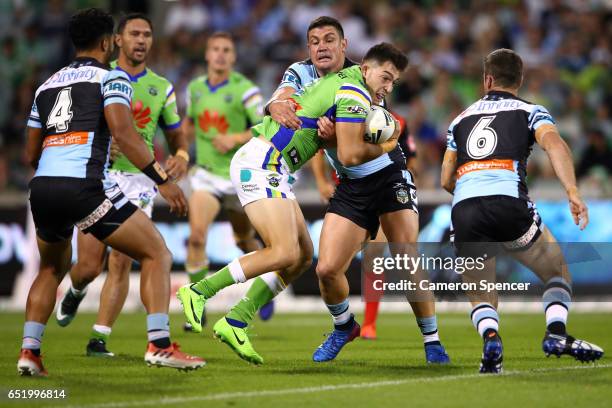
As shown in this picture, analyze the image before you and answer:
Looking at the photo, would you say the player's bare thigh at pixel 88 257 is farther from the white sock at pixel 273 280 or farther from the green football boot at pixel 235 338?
the green football boot at pixel 235 338

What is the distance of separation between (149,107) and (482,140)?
3716 millimetres

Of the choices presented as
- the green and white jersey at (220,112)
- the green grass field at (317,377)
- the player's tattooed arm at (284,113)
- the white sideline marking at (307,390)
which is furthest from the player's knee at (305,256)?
the green and white jersey at (220,112)

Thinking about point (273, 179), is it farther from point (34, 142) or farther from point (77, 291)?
point (77, 291)

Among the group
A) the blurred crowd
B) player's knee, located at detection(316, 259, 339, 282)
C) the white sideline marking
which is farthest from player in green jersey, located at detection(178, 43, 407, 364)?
the blurred crowd

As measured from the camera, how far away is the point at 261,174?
25.7 ft

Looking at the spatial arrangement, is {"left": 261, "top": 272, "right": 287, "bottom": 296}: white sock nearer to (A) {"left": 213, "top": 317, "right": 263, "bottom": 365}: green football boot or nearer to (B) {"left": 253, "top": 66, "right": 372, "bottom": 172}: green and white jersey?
(A) {"left": 213, "top": 317, "right": 263, "bottom": 365}: green football boot

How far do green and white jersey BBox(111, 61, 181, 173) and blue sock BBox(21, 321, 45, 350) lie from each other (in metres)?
2.74

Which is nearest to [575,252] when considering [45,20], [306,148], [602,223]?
[306,148]

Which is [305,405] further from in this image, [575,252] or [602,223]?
[602,223]

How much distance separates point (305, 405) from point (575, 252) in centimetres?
310

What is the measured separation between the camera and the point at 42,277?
7.55 metres

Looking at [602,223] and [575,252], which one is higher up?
[602,223]

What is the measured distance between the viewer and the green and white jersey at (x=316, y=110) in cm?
754

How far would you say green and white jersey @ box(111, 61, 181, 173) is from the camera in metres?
9.92
